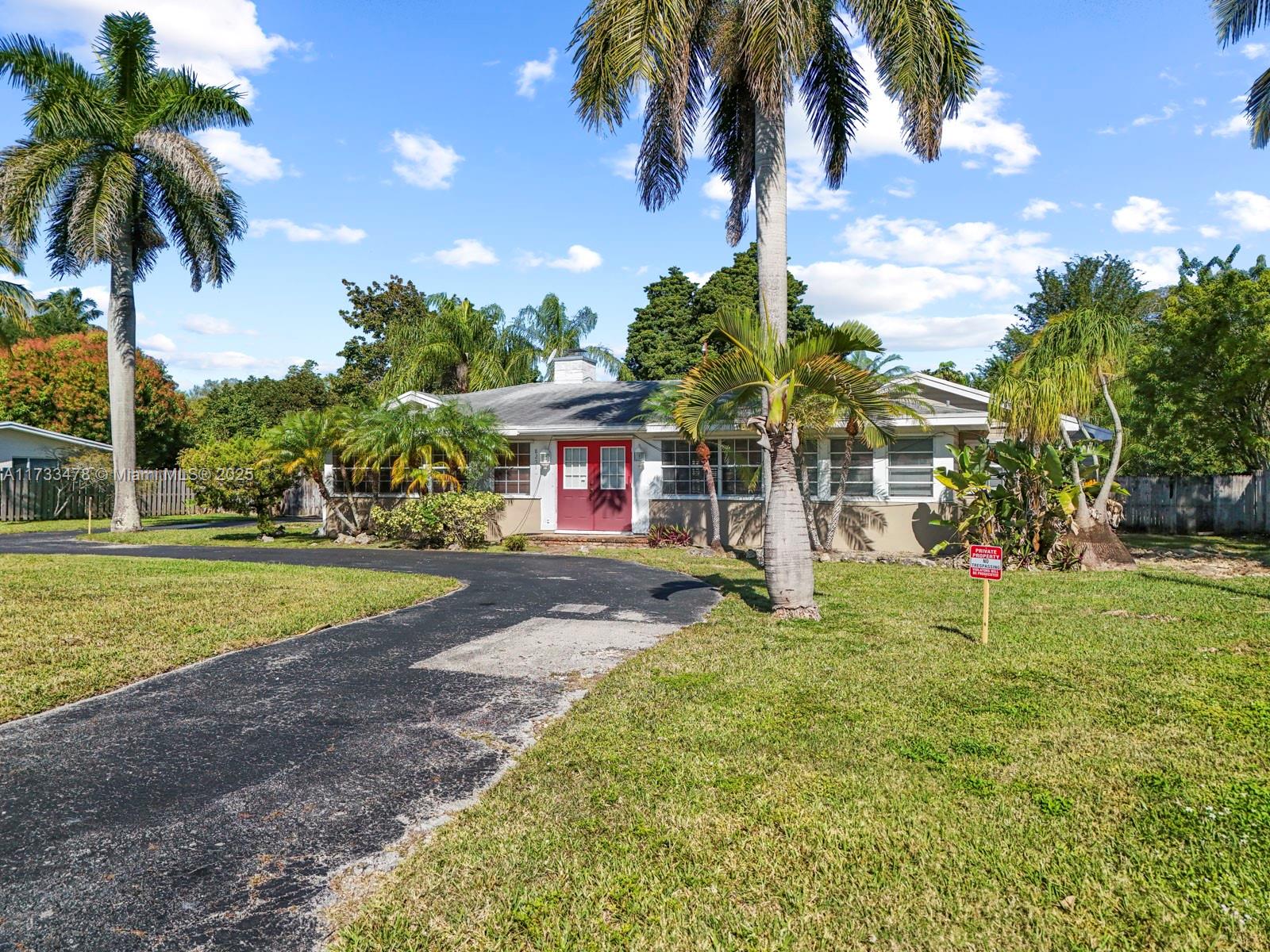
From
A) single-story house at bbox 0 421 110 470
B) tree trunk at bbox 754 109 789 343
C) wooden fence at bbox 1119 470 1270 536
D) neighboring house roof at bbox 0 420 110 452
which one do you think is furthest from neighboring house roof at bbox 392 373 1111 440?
single-story house at bbox 0 421 110 470

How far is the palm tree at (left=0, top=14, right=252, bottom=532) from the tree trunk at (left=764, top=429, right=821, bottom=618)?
1796 centimetres

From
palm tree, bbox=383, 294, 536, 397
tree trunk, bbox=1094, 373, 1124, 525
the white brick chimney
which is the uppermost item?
palm tree, bbox=383, 294, 536, 397

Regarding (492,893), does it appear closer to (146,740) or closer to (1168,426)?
(146,740)

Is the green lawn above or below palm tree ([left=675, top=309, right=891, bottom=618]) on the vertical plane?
below

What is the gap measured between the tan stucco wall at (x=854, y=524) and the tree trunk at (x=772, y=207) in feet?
15.3

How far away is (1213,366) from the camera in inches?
784

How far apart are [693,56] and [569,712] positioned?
12413mm

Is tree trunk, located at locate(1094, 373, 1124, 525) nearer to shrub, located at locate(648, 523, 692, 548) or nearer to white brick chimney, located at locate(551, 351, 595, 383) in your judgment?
shrub, located at locate(648, 523, 692, 548)

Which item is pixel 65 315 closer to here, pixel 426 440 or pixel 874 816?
pixel 426 440

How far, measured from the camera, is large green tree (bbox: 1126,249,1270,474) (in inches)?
744

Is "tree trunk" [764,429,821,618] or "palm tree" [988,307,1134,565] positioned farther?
"palm tree" [988,307,1134,565]

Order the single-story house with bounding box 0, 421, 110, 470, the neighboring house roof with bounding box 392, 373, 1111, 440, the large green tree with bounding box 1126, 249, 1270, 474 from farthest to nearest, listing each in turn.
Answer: the single-story house with bounding box 0, 421, 110, 470
the large green tree with bounding box 1126, 249, 1270, 474
the neighboring house roof with bounding box 392, 373, 1111, 440

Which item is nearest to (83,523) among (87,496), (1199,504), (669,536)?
(87,496)

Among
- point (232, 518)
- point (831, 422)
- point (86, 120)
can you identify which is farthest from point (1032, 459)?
point (232, 518)
